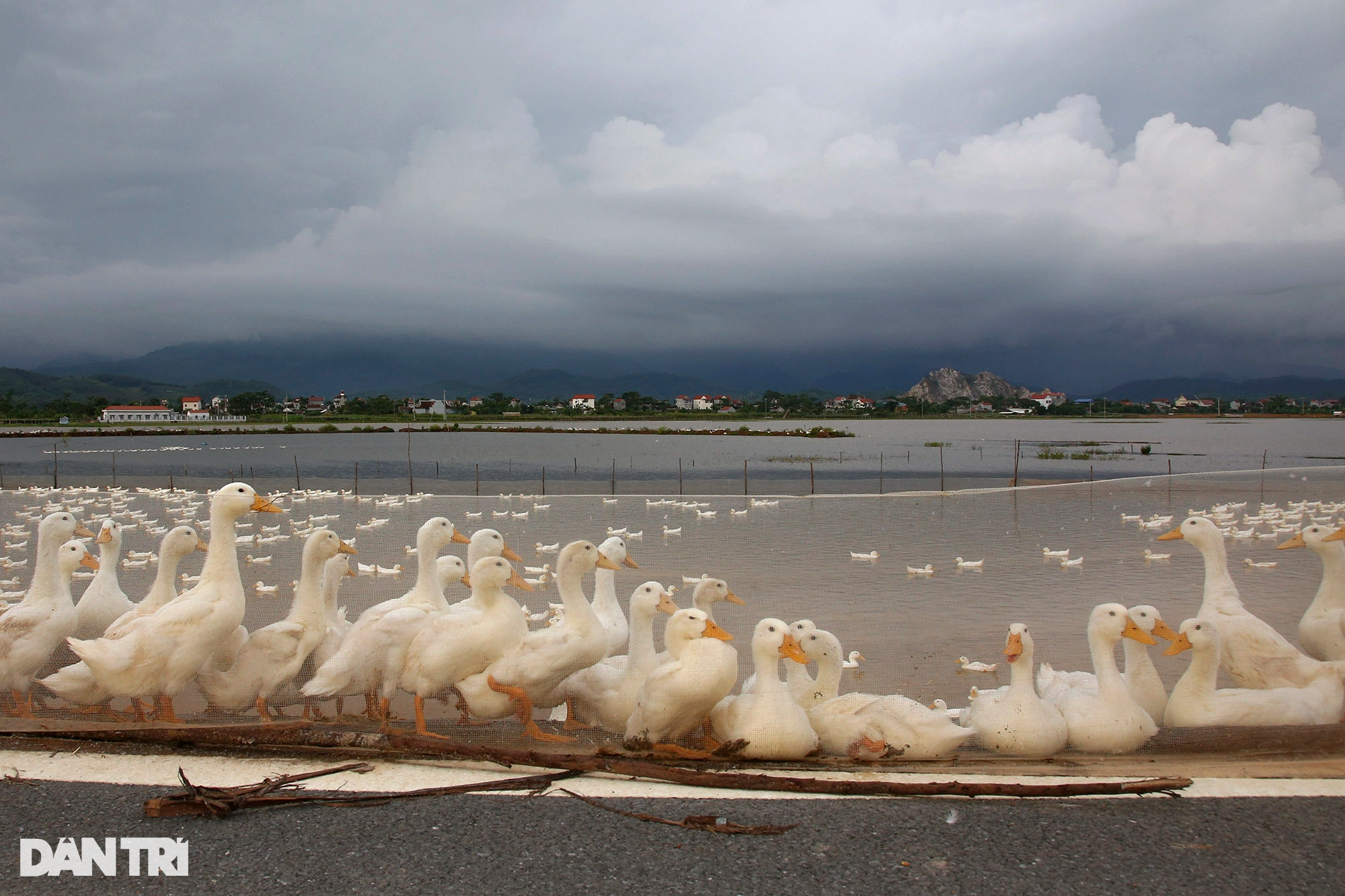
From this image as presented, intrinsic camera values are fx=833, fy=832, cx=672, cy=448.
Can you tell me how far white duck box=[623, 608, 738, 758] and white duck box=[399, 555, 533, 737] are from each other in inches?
38.1

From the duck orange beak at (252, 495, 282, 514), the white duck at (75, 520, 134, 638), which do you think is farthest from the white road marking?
the white duck at (75, 520, 134, 638)

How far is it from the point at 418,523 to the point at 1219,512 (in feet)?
60.4

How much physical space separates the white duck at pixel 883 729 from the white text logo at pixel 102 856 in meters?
3.23

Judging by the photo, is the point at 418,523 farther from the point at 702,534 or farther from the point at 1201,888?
the point at 1201,888

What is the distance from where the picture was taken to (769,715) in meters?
4.54

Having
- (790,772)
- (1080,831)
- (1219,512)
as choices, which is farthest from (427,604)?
(1219,512)

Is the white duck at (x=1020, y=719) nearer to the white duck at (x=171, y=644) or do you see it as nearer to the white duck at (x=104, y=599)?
the white duck at (x=171, y=644)

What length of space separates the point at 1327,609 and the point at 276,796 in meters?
6.85

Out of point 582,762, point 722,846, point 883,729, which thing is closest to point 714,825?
point 722,846

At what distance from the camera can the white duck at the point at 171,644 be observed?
4.90 metres

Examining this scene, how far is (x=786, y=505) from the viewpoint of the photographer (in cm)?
2470

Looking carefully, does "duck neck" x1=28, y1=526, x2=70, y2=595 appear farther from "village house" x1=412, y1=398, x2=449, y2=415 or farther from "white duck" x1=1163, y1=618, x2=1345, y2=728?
"village house" x1=412, y1=398, x2=449, y2=415

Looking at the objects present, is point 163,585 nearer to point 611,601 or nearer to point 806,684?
point 611,601

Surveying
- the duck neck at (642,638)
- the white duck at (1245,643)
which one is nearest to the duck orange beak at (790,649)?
the duck neck at (642,638)
